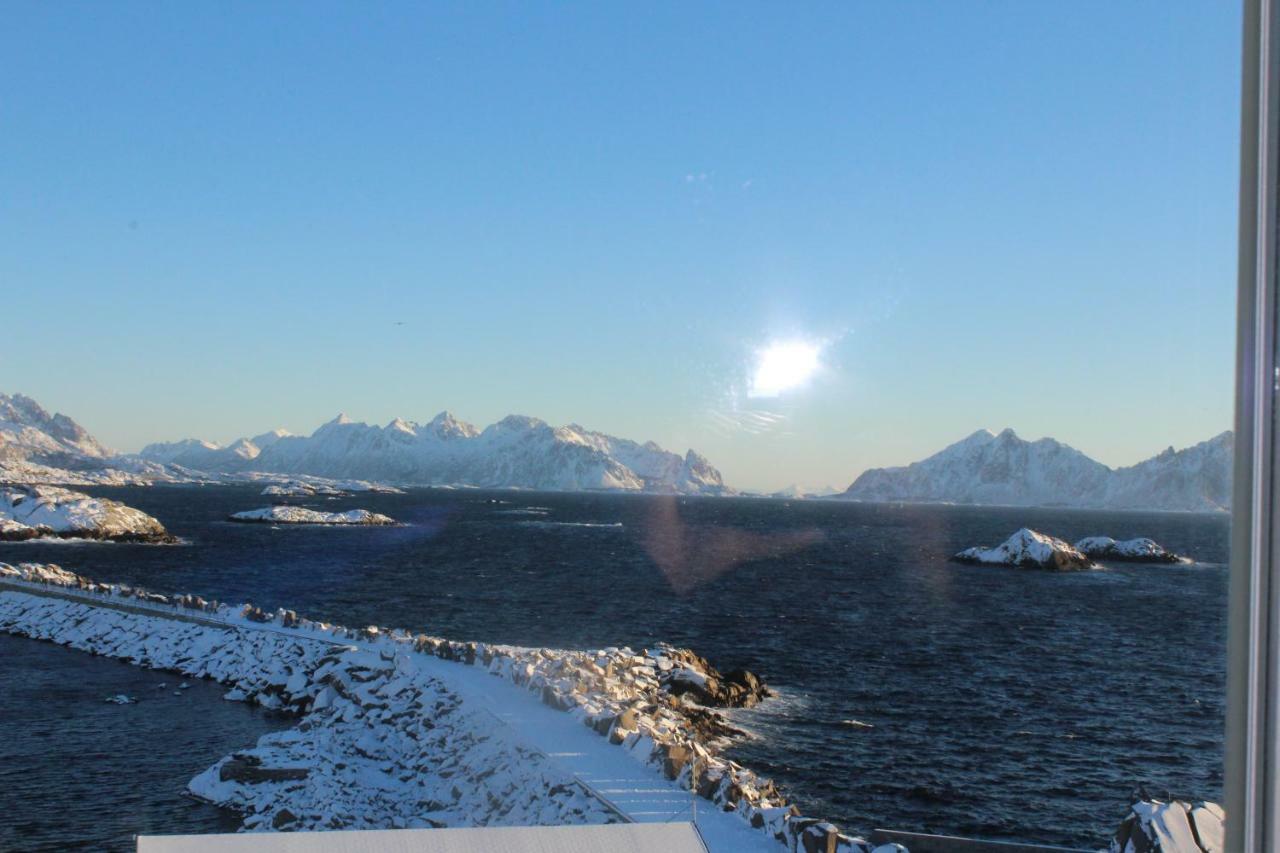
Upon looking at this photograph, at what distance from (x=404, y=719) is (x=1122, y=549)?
45677 millimetres

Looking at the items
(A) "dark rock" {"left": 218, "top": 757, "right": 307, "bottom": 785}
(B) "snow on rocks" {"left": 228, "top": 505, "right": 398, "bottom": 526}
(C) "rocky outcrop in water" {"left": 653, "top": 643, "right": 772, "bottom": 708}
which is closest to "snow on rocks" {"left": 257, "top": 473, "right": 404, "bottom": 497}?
(B) "snow on rocks" {"left": 228, "top": 505, "right": 398, "bottom": 526}

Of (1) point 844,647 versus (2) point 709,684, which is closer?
(2) point 709,684

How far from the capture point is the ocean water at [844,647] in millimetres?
9914

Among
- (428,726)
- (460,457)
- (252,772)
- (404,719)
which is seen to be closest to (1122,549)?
(404,719)

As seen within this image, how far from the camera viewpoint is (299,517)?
6475 cm

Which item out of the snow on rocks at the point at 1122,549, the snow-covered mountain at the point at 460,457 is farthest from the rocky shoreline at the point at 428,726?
the snow on rocks at the point at 1122,549

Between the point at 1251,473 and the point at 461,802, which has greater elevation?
the point at 1251,473

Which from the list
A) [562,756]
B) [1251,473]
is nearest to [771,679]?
[562,756]

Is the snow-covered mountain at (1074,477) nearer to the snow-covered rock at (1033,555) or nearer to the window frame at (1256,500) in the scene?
the window frame at (1256,500)

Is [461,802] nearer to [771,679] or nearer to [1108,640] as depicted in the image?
[771,679]

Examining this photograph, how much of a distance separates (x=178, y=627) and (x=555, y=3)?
A: 1721 cm

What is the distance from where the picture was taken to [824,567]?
39250 millimetres

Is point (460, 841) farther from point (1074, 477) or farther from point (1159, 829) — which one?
point (1074, 477)

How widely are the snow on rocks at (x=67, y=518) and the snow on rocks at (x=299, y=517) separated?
59.1 feet
